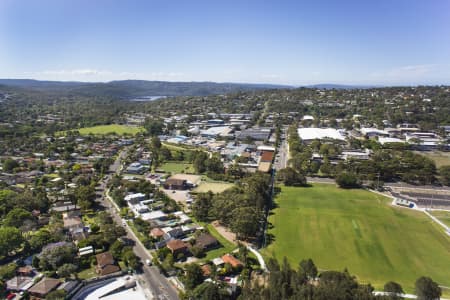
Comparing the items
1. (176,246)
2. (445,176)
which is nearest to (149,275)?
(176,246)

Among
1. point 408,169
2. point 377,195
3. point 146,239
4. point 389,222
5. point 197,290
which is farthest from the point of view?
point 408,169

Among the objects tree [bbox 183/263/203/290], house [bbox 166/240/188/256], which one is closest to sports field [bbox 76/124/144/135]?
house [bbox 166/240/188/256]

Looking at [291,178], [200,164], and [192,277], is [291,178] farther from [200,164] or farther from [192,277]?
[192,277]

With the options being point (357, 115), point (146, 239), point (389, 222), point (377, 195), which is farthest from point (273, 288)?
point (357, 115)

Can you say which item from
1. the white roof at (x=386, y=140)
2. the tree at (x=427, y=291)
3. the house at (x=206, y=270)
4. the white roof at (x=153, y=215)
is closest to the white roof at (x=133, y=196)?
the white roof at (x=153, y=215)

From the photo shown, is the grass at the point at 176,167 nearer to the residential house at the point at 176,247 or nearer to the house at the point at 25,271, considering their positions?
the residential house at the point at 176,247

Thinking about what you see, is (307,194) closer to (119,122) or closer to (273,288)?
(273,288)
